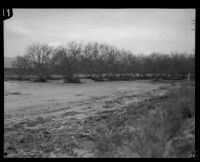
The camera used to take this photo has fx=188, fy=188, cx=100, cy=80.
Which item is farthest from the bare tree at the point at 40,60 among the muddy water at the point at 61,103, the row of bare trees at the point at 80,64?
the muddy water at the point at 61,103

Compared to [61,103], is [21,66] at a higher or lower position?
higher

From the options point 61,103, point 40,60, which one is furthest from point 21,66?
point 61,103

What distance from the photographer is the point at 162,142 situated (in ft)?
9.96

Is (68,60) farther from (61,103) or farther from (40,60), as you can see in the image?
(61,103)

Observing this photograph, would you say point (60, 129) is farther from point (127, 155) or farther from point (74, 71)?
point (74, 71)

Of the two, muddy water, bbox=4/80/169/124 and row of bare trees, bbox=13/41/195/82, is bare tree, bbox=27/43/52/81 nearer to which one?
row of bare trees, bbox=13/41/195/82

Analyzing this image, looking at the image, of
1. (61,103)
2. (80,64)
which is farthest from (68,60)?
(61,103)

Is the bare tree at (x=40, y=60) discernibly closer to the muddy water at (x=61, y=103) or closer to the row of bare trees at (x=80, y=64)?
the row of bare trees at (x=80, y=64)

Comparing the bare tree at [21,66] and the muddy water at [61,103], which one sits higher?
the bare tree at [21,66]

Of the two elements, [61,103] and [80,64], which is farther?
[80,64]

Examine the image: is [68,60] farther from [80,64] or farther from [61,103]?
[61,103]
